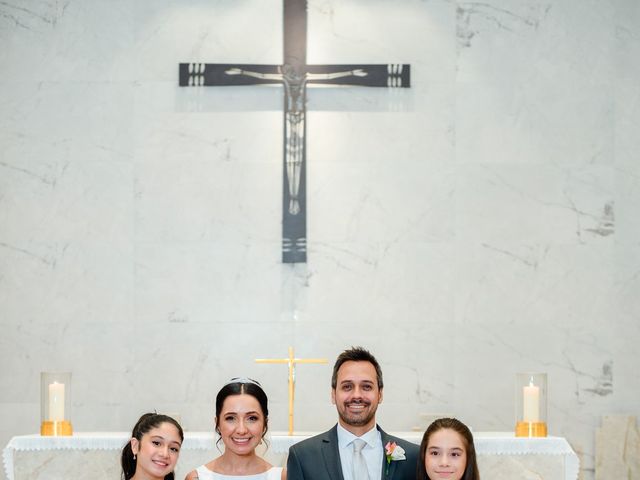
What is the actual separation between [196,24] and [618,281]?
3.21 metres

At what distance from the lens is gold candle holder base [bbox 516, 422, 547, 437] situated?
534cm

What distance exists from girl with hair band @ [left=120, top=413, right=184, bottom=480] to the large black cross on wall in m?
2.60

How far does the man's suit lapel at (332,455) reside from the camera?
13.6 ft

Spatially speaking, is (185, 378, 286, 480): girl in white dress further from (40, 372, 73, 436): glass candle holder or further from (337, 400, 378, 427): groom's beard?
(40, 372, 73, 436): glass candle holder

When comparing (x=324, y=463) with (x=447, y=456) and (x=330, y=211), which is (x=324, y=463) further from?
(x=330, y=211)

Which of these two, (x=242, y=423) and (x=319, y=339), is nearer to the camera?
(x=242, y=423)

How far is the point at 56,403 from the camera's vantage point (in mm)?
5426

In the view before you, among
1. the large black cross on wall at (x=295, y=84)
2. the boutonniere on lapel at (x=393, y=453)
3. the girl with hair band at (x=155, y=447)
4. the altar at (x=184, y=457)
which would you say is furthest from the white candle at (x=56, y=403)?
the boutonniere on lapel at (x=393, y=453)

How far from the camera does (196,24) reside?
22.7 feet

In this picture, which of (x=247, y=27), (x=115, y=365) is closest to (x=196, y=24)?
(x=247, y=27)

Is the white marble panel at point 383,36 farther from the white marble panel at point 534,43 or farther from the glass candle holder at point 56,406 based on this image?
the glass candle holder at point 56,406

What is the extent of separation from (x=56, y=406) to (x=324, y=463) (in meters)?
1.86

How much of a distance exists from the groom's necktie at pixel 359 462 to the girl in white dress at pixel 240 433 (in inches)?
11.7

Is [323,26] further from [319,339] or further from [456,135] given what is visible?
[319,339]
